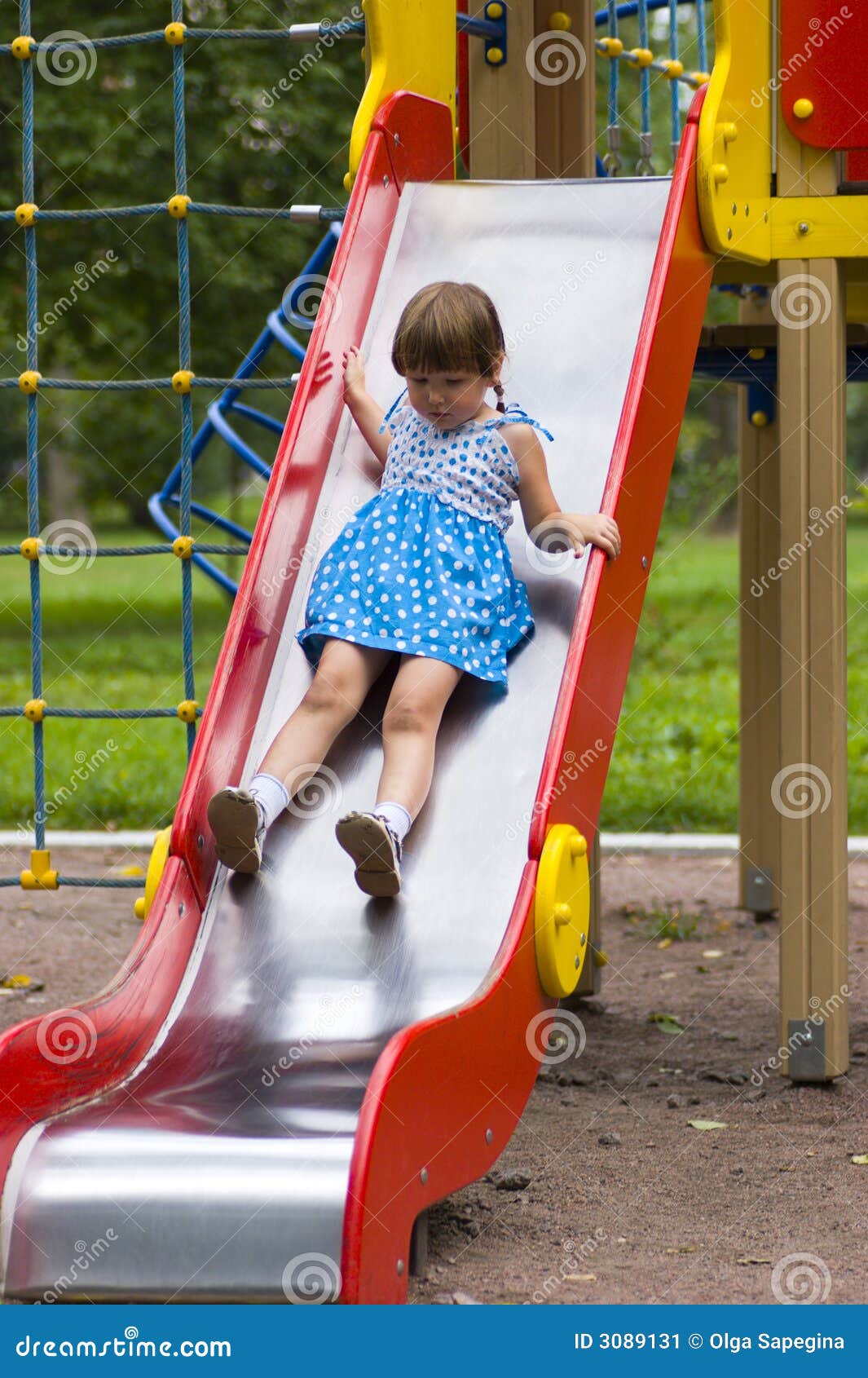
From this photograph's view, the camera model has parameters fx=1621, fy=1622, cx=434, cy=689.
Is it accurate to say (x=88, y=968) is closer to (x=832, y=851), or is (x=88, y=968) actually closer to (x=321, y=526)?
(x=321, y=526)

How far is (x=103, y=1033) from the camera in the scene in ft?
9.12

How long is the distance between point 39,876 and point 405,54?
2.29 metres

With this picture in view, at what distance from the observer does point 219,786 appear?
10.5 ft

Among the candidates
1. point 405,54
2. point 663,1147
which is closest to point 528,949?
point 663,1147

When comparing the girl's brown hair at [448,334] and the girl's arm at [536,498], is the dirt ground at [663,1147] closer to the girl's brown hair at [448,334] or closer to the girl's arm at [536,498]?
the girl's arm at [536,498]

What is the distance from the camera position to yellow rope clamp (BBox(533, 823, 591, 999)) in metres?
2.86

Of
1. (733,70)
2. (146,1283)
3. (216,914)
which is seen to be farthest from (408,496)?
(146,1283)

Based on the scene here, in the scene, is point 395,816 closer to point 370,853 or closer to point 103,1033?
point 370,853

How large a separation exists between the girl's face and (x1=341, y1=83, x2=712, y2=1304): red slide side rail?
31cm

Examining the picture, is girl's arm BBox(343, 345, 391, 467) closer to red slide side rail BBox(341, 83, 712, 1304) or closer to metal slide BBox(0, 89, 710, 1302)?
metal slide BBox(0, 89, 710, 1302)

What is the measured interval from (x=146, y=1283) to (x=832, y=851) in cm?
196

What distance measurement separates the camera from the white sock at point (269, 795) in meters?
3.07

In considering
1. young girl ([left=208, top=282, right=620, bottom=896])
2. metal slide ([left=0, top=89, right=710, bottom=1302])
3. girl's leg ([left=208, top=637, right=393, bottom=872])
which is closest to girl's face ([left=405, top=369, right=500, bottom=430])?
young girl ([left=208, top=282, right=620, bottom=896])

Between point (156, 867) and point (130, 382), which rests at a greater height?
point (130, 382)
